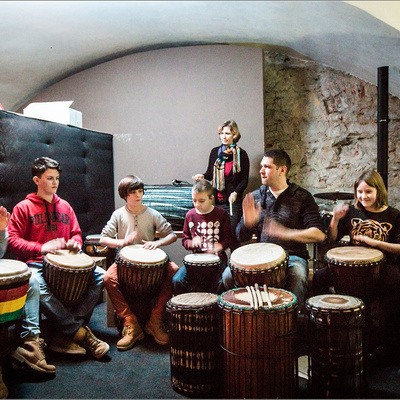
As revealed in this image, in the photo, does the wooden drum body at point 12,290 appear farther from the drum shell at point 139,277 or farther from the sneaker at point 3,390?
the drum shell at point 139,277

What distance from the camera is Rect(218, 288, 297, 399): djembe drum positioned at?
2.11m

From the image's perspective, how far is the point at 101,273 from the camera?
3.22 metres

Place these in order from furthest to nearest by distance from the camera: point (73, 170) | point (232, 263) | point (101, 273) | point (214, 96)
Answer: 1. point (214, 96)
2. point (73, 170)
3. point (101, 273)
4. point (232, 263)

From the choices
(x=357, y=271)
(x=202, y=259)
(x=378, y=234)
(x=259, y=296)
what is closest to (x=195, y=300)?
(x=259, y=296)

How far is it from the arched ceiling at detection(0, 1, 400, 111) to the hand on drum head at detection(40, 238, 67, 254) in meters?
1.87

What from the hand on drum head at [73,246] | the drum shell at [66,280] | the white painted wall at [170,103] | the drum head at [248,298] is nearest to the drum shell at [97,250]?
the hand on drum head at [73,246]

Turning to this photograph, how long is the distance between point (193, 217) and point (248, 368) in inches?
57.8

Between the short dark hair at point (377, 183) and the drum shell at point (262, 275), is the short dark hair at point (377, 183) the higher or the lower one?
the higher one

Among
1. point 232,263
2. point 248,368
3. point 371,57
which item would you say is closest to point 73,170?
point 232,263

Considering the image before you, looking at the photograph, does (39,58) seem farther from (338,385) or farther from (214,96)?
(338,385)

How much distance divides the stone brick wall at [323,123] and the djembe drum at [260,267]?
2304mm

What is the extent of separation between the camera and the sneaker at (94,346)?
9.32ft

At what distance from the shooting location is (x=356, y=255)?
8.66ft

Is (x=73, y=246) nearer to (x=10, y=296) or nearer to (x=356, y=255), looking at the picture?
(x=10, y=296)
